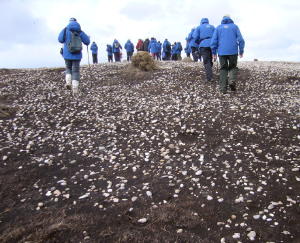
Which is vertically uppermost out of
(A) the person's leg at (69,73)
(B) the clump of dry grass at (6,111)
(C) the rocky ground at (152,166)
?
(A) the person's leg at (69,73)

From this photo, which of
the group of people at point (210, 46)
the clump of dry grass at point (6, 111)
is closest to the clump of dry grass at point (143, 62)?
the group of people at point (210, 46)

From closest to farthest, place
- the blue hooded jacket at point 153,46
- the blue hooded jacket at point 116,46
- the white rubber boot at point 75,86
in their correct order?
the white rubber boot at point 75,86
the blue hooded jacket at point 116,46
the blue hooded jacket at point 153,46

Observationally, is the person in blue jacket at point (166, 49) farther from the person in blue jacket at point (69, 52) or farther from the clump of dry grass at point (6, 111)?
the clump of dry grass at point (6, 111)

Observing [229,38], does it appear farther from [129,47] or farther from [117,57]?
[129,47]

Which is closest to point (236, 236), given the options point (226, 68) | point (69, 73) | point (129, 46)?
point (226, 68)

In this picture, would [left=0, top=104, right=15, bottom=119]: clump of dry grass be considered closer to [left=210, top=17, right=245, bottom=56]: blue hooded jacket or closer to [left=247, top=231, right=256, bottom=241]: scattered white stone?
[left=210, top=17, right=245, bottom=56]: blue hooded jacket

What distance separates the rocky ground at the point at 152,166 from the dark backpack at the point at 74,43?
2.32m

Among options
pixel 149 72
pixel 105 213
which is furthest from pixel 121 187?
pixel 149 72

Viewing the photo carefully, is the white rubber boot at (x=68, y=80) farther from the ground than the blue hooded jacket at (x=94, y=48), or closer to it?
closer to it

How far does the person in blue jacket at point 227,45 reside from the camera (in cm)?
1348

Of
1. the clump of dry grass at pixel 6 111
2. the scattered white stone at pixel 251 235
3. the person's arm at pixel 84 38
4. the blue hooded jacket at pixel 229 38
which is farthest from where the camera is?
the person's arm at pixel 84 38

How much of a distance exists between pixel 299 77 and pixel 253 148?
10.5 meters

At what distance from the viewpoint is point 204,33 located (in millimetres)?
15852

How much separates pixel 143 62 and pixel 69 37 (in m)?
6.65
